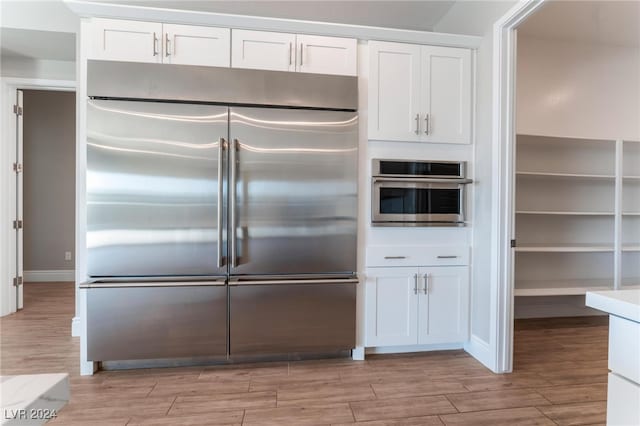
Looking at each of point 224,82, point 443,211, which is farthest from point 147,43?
point 443,211

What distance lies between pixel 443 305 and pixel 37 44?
13.9 feet

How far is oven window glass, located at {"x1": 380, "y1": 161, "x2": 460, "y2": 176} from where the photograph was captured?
7.72ft

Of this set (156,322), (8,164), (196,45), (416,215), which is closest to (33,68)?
(8,164)

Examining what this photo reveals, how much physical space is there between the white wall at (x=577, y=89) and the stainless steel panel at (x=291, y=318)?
2.58 meters

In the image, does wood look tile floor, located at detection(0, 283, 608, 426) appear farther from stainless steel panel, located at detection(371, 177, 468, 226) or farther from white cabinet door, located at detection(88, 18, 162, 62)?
white cabinet door, located at detection(88, 18, 162, 62)

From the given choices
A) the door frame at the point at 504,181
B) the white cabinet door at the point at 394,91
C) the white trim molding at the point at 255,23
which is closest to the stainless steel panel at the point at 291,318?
the door frame at the point at 504,181

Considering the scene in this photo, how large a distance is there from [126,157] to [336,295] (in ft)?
5.65

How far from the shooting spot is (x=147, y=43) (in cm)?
212

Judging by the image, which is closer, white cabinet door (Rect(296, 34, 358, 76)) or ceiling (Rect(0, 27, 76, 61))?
white cabinet door (Rect(296, 34, 358, 76))

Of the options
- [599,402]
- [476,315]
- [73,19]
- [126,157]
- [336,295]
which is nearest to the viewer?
[599,402]

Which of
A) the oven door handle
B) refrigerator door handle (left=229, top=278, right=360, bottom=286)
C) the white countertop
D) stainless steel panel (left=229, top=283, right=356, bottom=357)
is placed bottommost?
stainless steel panel (left=229, top=283, right=356, bottom=357)

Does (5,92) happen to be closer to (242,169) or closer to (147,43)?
(147,43)

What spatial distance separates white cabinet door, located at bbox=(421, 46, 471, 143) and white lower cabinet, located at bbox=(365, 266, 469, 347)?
1052mm

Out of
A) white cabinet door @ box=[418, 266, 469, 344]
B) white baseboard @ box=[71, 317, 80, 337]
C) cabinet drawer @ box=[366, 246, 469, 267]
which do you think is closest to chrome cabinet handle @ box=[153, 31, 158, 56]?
cabinet drawer @ box=[366, 246, 469, 267]
